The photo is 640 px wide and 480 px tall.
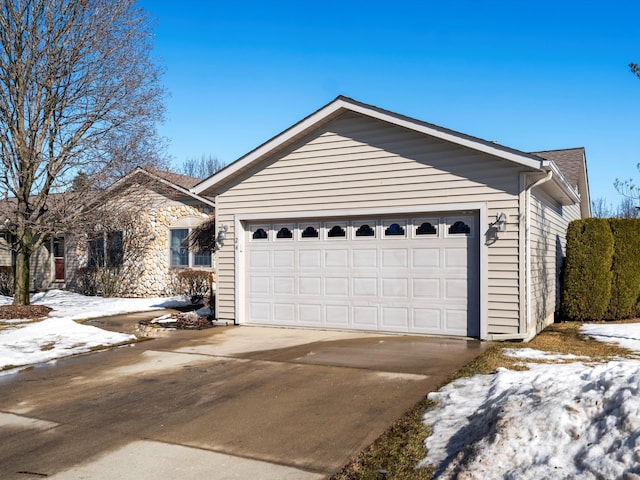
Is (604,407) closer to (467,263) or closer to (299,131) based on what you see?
(467,263)

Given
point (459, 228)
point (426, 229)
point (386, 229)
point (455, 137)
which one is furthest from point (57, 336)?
point (455, 137)

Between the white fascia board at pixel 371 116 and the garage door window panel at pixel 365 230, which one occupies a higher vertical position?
the white fascia board at pixel 371 116

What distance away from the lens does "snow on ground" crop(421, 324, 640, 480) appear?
3303mm

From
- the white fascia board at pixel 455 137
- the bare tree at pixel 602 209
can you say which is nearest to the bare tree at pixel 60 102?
the white fascia board at pixel 455 137

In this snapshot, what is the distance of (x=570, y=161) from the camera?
15844 millimetres

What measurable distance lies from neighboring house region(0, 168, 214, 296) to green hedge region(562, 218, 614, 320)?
11250mm

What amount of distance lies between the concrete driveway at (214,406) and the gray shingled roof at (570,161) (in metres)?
8.35

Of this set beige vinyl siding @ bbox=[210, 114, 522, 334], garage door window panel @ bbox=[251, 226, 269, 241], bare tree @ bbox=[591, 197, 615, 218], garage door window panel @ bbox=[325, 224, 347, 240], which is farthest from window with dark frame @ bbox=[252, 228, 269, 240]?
bare tree @ bbox=[591, 197, 615, 218]

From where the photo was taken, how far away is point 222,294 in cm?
1202

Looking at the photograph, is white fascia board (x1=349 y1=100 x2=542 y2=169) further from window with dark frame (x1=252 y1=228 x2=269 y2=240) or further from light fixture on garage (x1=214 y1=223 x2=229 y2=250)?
light fixture on garage (x1=214 y1=223 x2=229 y2=250)

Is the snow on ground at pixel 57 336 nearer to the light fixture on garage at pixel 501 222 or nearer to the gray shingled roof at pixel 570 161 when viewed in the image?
the light fixture on garage at pixel 501 222

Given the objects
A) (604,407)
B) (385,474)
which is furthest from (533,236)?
→ (385,474)

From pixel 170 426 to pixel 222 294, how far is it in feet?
22.7

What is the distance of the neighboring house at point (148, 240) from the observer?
18438mm
